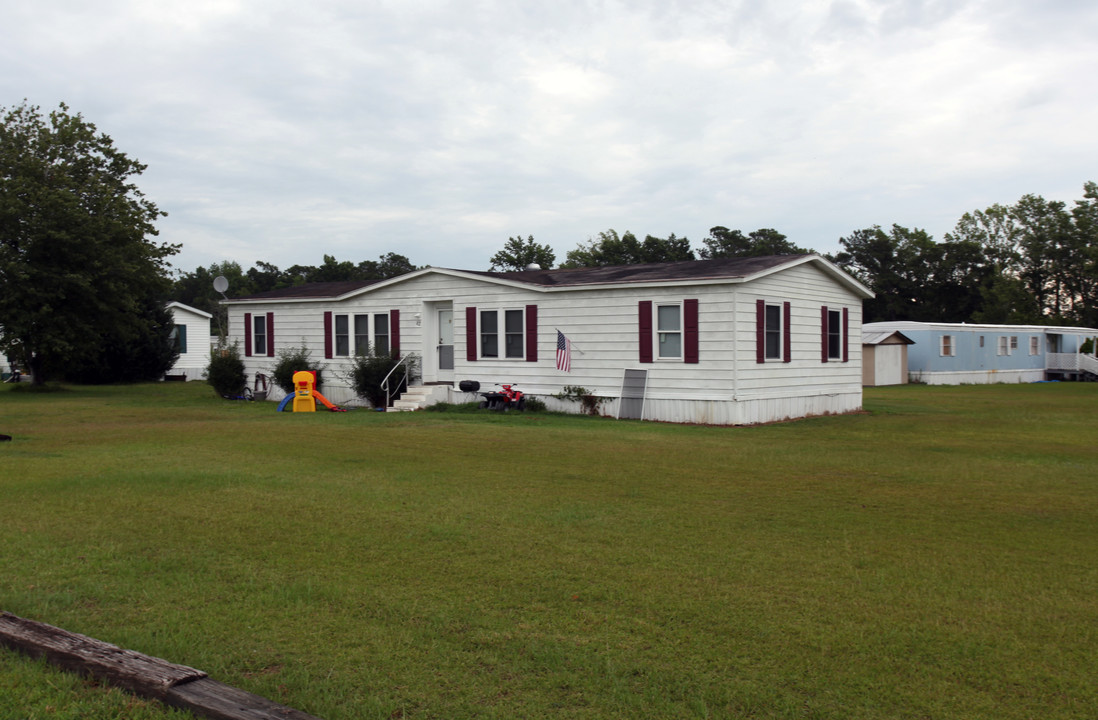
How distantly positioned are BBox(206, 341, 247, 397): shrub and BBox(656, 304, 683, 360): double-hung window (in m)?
12.3

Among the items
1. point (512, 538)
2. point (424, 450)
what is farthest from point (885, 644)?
point (424, 450)

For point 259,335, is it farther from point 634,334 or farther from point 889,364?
point 889,364

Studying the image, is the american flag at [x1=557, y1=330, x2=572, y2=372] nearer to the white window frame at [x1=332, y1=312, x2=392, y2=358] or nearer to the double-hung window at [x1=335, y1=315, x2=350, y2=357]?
the white window frame at [x1=332, y1=312, x2=392, y2=358]

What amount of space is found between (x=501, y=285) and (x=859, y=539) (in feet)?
44.5

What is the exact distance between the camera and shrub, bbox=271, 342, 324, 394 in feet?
72.8

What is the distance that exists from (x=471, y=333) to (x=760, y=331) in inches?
256

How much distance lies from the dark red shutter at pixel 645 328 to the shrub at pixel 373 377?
19.9 feet

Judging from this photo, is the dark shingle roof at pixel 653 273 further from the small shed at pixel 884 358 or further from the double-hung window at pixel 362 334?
the small shed at pixel 884 358

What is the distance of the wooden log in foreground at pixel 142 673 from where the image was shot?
3281 millimetres

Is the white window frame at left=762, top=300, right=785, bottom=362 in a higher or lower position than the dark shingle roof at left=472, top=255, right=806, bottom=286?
lower

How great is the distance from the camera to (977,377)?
35250 mm

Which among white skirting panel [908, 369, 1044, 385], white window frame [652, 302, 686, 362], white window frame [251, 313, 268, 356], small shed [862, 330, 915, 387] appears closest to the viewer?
white window frame [652, 302, 686, 362]

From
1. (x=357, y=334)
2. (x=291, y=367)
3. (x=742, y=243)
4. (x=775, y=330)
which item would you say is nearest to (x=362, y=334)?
(x=357, y=334)

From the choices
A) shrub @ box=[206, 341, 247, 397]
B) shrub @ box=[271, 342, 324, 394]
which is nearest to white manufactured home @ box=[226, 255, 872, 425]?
shrub @ box=[271, 342, 324, 394]
